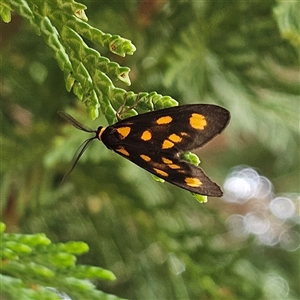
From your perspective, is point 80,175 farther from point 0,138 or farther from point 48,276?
point 48,276

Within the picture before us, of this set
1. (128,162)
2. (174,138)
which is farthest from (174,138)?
(128,162)

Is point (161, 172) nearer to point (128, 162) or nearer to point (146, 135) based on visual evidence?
point (146, 135)

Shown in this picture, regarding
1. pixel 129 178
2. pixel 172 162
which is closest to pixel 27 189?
pixel 129 178

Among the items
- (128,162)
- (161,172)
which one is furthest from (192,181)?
(128,162)

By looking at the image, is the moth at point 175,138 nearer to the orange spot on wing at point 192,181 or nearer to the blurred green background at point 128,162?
the orange spot on wing at point 192,181

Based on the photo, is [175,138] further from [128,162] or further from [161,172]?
[128,162]

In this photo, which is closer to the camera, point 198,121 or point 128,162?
point 198,121

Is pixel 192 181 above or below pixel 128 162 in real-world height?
below
